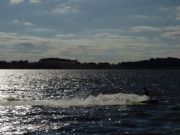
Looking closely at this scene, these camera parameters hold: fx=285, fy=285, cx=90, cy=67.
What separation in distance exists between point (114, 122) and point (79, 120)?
337cm

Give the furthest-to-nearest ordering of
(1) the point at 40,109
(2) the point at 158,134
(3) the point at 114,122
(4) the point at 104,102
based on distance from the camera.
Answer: (4) the point at 104,102
(1) the point at 40,109
(3) the point at 114,122
(2) the point at 158,134

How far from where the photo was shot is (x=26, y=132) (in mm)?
22500

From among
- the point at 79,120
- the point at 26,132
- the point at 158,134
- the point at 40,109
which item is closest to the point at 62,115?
the point at 79,120

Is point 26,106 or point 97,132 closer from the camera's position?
point 97,132

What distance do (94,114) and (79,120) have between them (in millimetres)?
3445

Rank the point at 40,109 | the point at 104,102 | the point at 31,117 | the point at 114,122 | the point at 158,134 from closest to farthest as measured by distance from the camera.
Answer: the point at 158,134 < the point at 114,122 < the point at 31,117 < the point at 40,109 < the point at 104,102

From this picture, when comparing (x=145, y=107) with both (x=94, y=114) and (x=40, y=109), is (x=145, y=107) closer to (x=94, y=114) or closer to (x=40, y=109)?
(x=94, y=114)

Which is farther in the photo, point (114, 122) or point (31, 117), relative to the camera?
point (31, 117)

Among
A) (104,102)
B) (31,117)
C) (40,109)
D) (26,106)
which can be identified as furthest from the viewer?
(104,102)

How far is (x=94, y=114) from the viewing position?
30.3 metres

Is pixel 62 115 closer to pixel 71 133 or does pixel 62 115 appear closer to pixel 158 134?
pixel 71 133

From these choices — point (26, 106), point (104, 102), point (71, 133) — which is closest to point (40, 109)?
point (26, 106)

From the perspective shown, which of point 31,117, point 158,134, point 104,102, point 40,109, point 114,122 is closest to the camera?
point 158,134

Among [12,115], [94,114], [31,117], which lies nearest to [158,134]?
[94,114]
